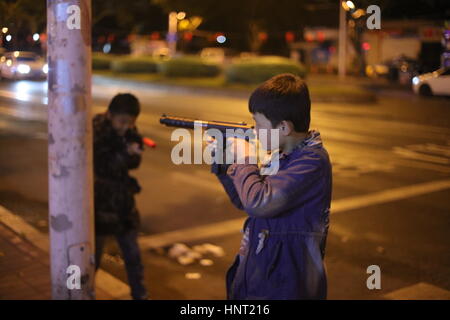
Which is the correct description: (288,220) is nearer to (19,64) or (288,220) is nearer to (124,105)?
(124,105)

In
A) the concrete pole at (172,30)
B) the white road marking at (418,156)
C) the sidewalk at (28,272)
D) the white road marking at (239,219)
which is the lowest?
the white road marking at (239,219)

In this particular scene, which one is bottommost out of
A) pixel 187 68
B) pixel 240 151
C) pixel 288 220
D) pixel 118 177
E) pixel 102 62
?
pixel 118 177

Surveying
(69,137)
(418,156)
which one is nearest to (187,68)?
(418,156)

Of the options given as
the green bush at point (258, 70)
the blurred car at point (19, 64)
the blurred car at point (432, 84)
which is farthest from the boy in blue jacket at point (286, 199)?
the green bush at point (258, 70)

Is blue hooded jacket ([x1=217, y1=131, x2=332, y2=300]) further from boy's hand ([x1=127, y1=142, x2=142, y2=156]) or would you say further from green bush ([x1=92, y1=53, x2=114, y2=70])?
green bush ([x1=92, y1=53, x2=114, y2=70])

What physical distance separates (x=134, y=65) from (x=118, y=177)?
33506 millimetres

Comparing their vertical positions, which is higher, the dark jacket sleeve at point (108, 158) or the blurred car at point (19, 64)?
the blurred car at point (19, 64)

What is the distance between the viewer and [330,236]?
652 cm

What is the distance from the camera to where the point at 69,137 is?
10.0 feet

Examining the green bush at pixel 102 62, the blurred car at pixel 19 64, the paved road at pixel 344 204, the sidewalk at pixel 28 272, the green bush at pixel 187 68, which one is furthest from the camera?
the green bush at pixel 102 62

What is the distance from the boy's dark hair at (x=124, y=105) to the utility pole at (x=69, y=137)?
1.15m

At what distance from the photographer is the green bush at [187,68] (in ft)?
109

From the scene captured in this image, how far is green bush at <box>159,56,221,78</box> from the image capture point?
109 ft

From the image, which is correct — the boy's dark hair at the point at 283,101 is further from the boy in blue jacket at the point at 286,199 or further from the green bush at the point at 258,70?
the green bush at the point at 258,70
